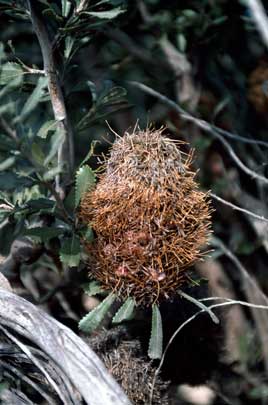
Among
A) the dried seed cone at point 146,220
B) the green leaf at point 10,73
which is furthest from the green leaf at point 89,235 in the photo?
the green leaf at point 10,73

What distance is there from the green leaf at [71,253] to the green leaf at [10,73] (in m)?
0.33

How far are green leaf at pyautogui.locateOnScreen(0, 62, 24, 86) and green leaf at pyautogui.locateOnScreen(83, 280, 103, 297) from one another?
405 millimetres

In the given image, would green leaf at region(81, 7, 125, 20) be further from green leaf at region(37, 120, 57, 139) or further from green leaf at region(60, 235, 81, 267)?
green leaf at region(60, 235, 81, 267)

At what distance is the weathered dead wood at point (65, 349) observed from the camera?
4.06ft

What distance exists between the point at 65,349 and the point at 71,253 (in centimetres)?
17

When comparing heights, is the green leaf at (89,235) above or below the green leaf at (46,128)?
below

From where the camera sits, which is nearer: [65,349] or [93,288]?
[65,349]

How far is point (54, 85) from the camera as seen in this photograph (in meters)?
1.52

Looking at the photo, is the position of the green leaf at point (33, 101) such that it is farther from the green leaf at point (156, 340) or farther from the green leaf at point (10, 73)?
the green leaf at point (156, 340)

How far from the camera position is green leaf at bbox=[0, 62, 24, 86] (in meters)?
1.49

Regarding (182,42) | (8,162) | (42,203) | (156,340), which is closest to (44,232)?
(42,203)

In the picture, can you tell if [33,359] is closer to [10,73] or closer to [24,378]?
[24,378]

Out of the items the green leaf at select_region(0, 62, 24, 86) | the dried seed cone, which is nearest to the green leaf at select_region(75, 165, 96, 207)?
the dried seed cone

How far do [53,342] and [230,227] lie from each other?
119cm
